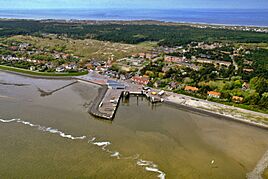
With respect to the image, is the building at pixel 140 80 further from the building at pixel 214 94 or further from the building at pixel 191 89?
the building at pixel 214 94

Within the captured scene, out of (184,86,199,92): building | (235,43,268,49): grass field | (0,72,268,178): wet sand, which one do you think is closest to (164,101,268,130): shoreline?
(0,72,268,178): wet sand

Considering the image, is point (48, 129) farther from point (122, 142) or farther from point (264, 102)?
point (264, 102)

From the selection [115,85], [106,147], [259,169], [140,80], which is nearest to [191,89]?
[140,80]

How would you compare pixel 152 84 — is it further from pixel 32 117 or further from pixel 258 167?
pixel 258 167

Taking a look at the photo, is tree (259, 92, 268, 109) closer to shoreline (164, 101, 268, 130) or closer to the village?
the village

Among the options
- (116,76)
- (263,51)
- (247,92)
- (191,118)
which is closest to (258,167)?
(191,118)

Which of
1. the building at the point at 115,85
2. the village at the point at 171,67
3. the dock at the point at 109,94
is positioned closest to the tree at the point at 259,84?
the village at the point at 171,67

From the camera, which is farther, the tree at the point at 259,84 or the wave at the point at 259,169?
the tree at the point at 259,84
